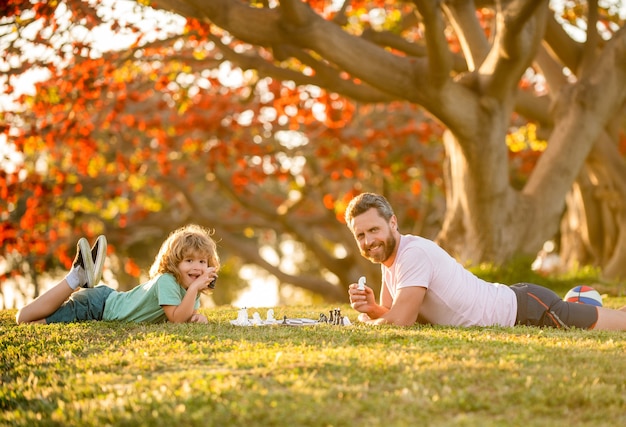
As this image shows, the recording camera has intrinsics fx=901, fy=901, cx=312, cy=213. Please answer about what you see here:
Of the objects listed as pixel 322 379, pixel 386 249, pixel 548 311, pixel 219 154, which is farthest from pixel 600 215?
pixel 322 379

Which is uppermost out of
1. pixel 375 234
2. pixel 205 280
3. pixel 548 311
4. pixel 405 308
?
pixel 375 234

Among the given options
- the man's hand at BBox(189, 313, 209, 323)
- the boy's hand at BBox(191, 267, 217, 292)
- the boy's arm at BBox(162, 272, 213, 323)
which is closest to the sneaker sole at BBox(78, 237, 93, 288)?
the boy's arm at BBox(162, 272, 213, 323)

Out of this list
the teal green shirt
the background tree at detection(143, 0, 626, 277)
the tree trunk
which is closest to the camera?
the teal green shirt

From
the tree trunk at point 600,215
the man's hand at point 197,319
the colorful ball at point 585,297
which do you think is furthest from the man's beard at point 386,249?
the tree trunk at point 600,215

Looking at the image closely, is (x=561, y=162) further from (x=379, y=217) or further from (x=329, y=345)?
(x=329, y=345)

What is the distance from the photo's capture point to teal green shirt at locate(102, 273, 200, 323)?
7.27 metres

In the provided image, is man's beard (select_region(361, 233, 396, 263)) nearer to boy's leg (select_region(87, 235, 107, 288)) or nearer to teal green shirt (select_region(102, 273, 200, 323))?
teal green shirt (select_region(102, 273, 200, 323))

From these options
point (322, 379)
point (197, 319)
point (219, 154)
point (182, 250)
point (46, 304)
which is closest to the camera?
point (322, 379)

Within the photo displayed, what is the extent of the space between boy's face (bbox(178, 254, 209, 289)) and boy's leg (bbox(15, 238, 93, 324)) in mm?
926

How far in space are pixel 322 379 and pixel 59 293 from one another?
384 cm

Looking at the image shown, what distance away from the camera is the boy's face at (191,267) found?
24.1ft

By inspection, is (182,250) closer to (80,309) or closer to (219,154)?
(80,309)

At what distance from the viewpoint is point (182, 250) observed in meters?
7.34

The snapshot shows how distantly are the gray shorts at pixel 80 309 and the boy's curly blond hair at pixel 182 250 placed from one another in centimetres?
71
